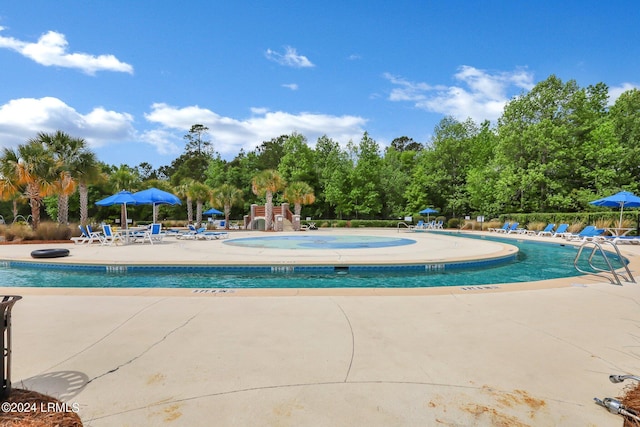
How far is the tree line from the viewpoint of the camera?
19359mm

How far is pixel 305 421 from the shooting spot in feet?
7.09

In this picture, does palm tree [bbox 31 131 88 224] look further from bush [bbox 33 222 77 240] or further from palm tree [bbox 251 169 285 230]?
palm tree [bbox 251 169 285 230]

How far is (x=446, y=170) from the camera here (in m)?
38.1

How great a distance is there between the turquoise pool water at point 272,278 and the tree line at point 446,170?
1114 cm

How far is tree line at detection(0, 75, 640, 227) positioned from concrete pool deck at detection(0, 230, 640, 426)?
17.4m

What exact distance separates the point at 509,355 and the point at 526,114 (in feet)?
114

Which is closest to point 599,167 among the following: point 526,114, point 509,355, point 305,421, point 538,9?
point 526,114

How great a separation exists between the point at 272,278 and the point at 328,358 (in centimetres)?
564

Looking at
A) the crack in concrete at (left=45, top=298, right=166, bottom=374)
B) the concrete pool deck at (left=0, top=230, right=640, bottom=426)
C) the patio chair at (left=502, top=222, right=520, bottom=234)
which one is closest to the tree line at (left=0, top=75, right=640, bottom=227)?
the patio chair at (left=502, top=222, right=520, bottom=234)

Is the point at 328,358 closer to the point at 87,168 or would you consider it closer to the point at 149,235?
the point at 149,235

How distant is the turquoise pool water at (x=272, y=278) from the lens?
314 inches

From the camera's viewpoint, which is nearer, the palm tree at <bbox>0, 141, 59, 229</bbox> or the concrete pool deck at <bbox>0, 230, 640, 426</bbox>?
the concrete pool deck at <bbox>0, 230, 640, 426</bbox>

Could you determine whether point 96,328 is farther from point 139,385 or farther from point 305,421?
point 305,421

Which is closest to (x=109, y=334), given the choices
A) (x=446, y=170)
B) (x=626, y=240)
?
(x=626, y=240)
